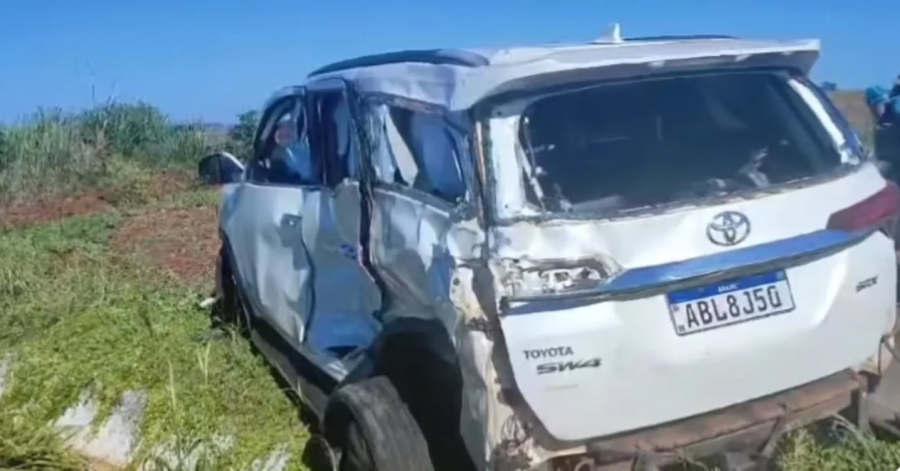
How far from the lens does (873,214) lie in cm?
359

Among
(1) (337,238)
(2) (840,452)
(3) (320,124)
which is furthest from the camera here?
(3) (320,124)

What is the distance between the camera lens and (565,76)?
3410mm

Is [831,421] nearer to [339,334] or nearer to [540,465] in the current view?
[540,465]

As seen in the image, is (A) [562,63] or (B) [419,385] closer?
(A) [562,63]

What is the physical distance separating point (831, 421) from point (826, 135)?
1.02 metres

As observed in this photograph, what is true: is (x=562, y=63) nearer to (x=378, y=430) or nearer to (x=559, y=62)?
(x=559, y=62)

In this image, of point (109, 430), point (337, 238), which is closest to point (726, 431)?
point (337, 238)

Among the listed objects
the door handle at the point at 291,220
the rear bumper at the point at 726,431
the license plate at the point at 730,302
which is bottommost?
the rear bumper at the point at 726,431

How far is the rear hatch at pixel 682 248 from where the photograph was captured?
3152 mm

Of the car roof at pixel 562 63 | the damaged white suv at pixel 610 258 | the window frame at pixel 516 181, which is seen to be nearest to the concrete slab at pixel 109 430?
the damaged white suv at pixel 610 258

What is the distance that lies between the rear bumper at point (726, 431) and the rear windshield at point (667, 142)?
Answer: 71 centimetres

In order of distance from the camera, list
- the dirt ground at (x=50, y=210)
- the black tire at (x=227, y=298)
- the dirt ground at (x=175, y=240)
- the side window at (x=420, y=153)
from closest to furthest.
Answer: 1. the side window at (x=420, y=153)
2. the black tire at (x=227, y=298)
3. the dirt ground at (x=175, y=240)
4. the dirt ground at (x=50, y=210)

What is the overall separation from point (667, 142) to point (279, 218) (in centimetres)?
235

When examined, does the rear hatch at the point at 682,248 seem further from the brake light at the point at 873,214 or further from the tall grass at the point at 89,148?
the tall grass at the point at 89,148
